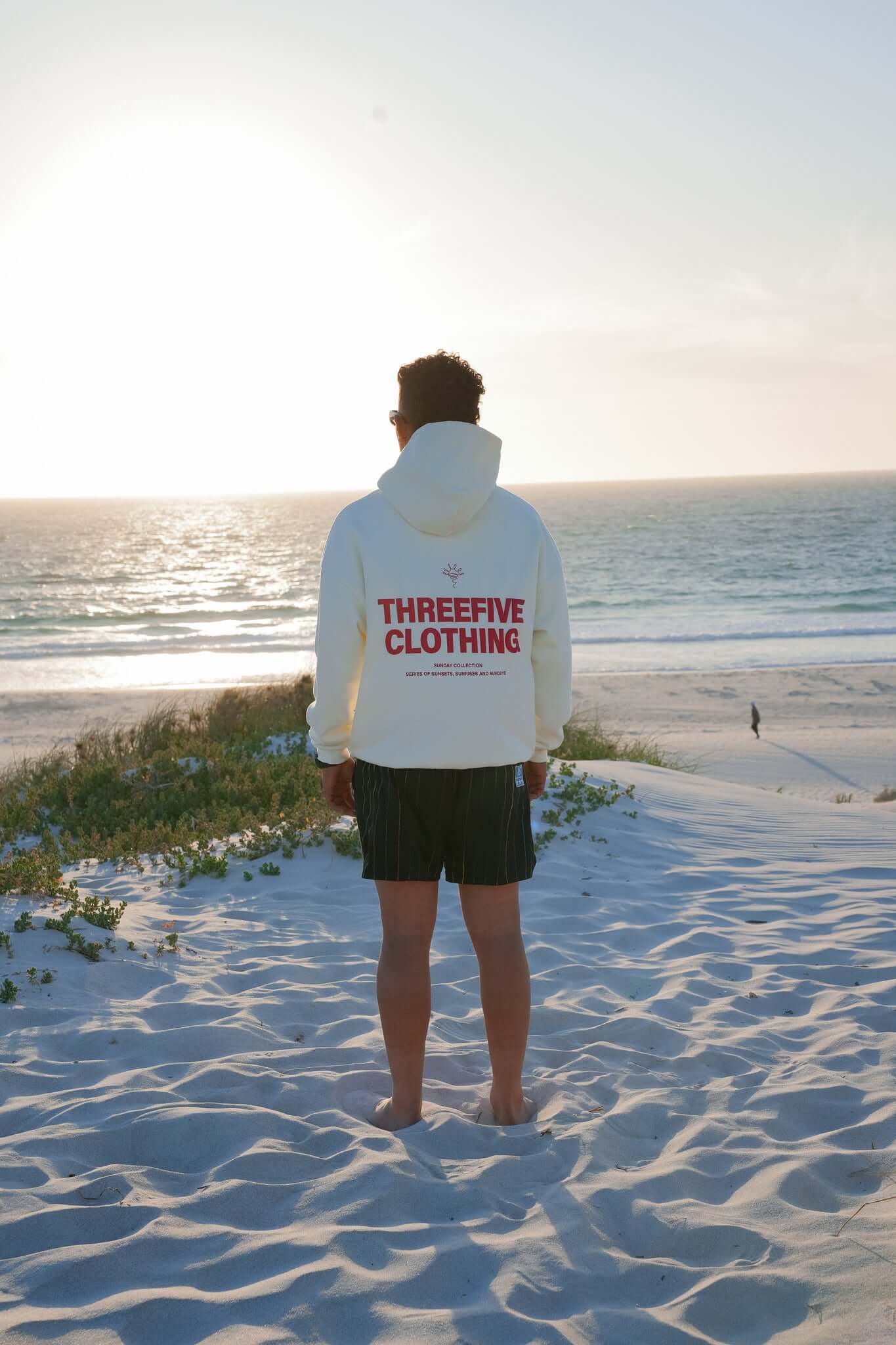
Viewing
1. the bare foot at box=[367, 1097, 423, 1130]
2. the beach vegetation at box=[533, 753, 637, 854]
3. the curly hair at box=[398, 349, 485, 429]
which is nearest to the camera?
the curly hair at box=[398, 349, 485, 429]

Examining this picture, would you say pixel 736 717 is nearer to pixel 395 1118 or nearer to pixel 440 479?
pixel 395 1118

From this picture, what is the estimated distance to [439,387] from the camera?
2727 mm

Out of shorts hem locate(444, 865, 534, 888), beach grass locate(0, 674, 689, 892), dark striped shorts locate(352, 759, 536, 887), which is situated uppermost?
dark striped shorts locate(352, 759, 536, 887)

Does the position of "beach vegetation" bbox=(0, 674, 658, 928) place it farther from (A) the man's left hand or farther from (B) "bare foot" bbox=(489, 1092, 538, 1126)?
(A) the man's left hand

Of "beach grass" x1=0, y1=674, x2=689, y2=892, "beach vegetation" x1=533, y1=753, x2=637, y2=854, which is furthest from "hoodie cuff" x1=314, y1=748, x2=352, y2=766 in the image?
"beach vegetation" x1=533, y1=753, x2=637, y2=854

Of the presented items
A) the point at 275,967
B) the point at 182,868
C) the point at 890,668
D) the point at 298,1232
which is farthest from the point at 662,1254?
the point at 890,668

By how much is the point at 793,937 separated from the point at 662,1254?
2550 millimetres

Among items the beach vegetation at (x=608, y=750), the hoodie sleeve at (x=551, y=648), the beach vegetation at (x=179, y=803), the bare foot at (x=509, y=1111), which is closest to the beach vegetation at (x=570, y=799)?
the beach vegetation at (x=179, y=803)

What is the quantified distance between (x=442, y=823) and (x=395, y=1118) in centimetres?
98

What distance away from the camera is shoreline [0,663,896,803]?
10.2 m

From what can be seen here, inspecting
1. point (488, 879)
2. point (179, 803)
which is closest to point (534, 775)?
point (488, 879)

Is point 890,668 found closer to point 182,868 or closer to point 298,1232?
point 182,868

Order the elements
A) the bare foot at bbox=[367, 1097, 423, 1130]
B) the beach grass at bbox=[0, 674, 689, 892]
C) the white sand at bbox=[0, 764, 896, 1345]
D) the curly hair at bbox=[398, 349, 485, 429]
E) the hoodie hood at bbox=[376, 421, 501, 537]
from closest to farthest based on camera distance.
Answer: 1. the white sand at bbox=[0, 764, 896, 1345]
2. the hoodie hood at bbox=[376, 421, 501, 537]
3. the curly hair at bbox=[398, 349, 485, 429]
4. the bare foot at bbox=[367, 1097, 423, 1130]
5. the beach grass at bbox=[0, 674, 689, 892]

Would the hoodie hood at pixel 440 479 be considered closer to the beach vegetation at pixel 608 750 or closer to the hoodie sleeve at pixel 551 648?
the hoodie sleeve at pixel 551 648
